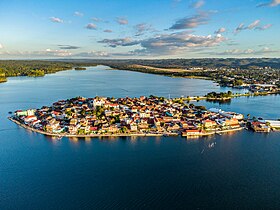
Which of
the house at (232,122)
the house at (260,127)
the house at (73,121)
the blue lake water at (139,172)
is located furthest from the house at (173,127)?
the house at (73,121)

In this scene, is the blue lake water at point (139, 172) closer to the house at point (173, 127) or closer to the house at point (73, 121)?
the house at point (173, 127)

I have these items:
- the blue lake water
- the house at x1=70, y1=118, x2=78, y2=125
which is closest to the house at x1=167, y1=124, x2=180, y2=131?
the blue lake water

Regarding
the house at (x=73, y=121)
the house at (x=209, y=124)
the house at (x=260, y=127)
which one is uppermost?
the house at (x=73, y=121)

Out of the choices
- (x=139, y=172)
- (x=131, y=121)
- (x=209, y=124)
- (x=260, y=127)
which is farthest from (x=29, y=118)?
(x=260, y=127)

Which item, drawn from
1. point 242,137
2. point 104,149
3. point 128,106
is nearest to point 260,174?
point 242,137

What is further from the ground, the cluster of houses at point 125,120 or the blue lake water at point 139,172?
the cluster of houses at point 125,120

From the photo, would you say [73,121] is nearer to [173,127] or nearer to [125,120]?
[125,120]

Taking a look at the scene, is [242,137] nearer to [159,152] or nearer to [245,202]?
[159,152]
